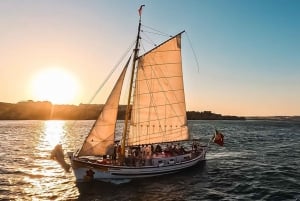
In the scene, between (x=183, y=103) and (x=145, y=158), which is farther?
(x=183, y=103)

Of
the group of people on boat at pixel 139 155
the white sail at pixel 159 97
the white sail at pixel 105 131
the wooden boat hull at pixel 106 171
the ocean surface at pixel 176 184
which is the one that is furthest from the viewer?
the white sail at pixel 159 97

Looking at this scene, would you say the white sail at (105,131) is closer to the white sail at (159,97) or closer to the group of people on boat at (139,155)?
the group of people on boat at (139,155)

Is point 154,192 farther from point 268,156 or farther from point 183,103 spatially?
point 268,156

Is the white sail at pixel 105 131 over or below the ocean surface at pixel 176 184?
over

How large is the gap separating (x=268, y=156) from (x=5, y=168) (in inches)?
1703

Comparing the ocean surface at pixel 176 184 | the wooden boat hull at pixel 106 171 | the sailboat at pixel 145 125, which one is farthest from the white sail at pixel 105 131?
the ocean surface at pixel 176 184

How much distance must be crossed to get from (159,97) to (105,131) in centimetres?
885

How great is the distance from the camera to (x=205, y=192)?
3675 centimetres

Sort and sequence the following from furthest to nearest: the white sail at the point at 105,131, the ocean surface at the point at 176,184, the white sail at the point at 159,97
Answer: the white sail at the point at 159,97, the white sail at the point at 105,131, the ocean surface at the point at 176,184

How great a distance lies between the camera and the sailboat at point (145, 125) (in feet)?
126

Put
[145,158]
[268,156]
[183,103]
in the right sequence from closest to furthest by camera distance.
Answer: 1. [145,158]
2. [183,103]
3. [268,156]

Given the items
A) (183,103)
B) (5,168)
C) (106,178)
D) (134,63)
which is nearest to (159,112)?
(183,103)

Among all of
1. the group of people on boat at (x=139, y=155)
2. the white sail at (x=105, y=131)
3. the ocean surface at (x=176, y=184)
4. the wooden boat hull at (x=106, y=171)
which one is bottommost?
the ocean surface at (x=176, y=184)

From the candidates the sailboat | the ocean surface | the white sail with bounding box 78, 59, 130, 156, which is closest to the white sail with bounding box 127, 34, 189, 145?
the sailboat
